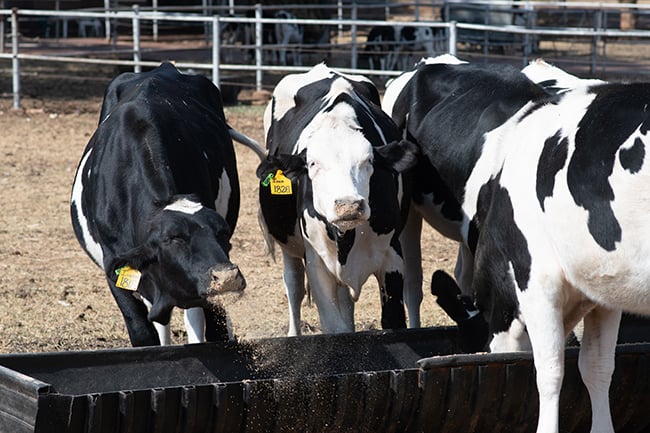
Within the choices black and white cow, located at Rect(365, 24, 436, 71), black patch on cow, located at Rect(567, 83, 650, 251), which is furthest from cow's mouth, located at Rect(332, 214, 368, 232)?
black and white cow, located at Rect(365, 24, 436, 71)

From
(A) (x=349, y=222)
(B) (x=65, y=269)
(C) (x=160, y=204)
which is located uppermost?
(C) (x=160, y=204)

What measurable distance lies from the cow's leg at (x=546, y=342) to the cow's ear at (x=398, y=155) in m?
1.26

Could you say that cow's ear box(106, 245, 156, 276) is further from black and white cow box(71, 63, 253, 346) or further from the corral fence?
the corral fence

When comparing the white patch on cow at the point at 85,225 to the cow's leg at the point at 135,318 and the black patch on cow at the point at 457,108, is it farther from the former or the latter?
the black patch on cow at the point at 457,108

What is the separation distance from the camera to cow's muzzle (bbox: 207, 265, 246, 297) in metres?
4.54

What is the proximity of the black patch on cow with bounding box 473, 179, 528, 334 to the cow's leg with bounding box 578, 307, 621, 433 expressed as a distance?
1.13 ft

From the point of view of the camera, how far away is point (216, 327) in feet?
19.1

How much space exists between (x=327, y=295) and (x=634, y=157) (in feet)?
7.81

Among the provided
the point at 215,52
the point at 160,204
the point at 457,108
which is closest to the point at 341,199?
the point at 160,204

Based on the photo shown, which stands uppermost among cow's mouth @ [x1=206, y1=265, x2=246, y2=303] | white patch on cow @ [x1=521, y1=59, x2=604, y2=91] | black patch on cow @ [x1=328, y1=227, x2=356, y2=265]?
white patch on cow @ [x1=521, y1=59, x2=604, y2=91]

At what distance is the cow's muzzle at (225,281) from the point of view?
14.9ft

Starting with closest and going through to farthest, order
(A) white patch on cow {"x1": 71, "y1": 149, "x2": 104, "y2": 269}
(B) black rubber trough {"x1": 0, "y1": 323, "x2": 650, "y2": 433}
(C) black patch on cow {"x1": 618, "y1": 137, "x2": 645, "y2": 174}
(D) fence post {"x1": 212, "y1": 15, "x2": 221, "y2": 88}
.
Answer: (C) black patch on cow {"x1": 618, "y1": 137, "x2": 645, "y2": 174}
(B) black rubber trough {"x1": 0, "y1": 323, "x2": 650, "y2": 433}
(A) white patch on cow {"x1": 71, "y1": 149, "x2": 104, "y2": 269}
(D) fence post {"x1": 212, "y1": 15, "x2": 221, "y2": 88}

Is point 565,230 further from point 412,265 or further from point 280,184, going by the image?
point 412,265

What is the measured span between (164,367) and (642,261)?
226 centimetres
